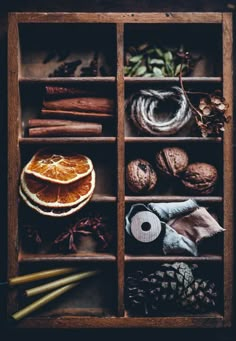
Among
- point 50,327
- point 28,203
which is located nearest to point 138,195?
point 28,203

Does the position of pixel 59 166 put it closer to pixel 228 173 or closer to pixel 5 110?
pixel 5 110

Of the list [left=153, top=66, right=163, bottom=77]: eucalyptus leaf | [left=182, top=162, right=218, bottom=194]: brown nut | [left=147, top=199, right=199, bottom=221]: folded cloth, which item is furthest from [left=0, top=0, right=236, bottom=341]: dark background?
[left=182, top=162, right=218, bottom=194]: brown nut

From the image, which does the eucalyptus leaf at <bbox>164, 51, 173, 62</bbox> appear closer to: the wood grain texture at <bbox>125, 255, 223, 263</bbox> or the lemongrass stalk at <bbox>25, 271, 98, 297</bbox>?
the wood grain texture at <bbox>125, 255, 223, 263</bbox>

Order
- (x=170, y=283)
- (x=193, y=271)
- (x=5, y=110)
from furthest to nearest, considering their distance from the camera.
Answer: (x=5, y=110) < (x=193, y=271) < (x=170, y=283)

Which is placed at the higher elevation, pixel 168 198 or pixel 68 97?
pixel 68 97

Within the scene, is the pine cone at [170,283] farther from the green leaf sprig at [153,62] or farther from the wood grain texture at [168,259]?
Result: the green leaf sprig at [153,62]

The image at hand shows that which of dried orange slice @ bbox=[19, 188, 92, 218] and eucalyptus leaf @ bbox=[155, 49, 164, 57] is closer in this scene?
dried orange slice @ bbox=[19, 188, 92, 218]

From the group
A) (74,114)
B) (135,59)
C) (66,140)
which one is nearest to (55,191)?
(66,140)
